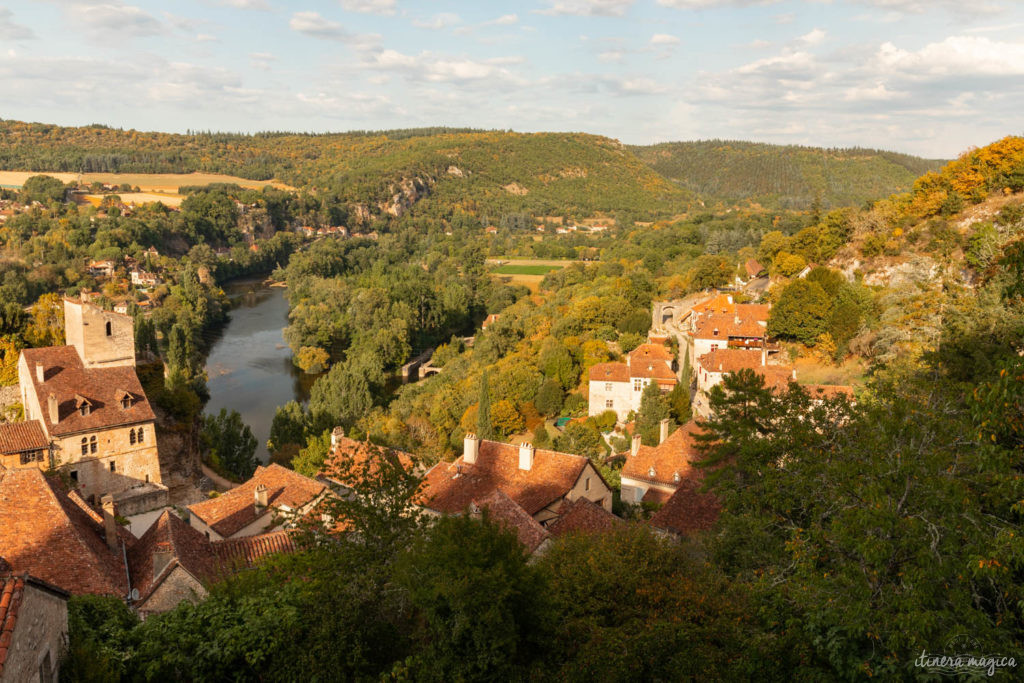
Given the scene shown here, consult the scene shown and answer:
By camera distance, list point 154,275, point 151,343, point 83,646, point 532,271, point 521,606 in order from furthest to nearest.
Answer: point 532,271 < point 154,275 < point 151,343 < point 521,606 < point 83,646

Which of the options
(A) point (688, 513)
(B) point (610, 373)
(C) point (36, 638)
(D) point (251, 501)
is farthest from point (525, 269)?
(C) point (36, 638)

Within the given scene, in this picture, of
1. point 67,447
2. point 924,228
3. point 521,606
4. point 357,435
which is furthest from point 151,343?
point 924,228

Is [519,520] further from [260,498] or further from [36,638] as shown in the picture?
[36,638]

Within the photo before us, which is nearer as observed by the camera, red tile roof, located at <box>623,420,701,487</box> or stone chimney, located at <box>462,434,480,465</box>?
stone chimney, located at <box>462,434,480,465</box>

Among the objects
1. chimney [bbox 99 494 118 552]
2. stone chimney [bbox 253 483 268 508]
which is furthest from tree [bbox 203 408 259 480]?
chimney [bbox 99 494 118 552]

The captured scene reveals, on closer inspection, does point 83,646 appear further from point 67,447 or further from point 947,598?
point 67,447

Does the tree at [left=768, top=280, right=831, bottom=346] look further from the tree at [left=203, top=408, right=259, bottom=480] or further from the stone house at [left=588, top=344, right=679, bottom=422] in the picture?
the tree at [left=203, top=408, right=259, bottom=480]

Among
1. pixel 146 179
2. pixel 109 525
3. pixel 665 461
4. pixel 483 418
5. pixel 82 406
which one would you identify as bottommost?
pixel 483 418
